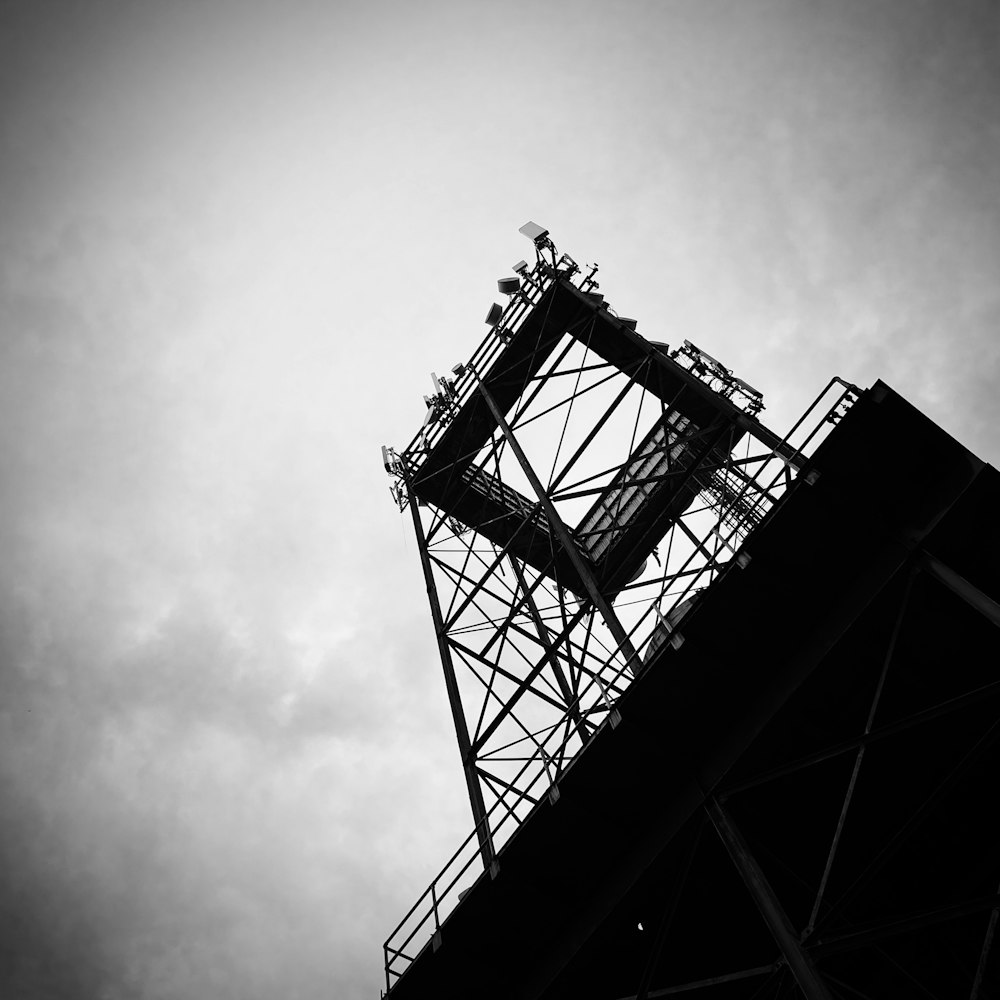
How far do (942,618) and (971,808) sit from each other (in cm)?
280

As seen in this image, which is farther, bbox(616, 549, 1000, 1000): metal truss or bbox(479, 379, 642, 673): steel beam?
bbox(479, 379, 642, 673): steel beam

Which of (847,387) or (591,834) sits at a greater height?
(847,387)

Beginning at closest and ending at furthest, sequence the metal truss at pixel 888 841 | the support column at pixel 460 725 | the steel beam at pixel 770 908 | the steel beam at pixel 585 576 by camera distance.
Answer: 1. the steel beam at pixel 770 908
2. the metal truss at pixel 888 841
3. the support column at pixel 460 725
4. the steel beam at pixel 585 576

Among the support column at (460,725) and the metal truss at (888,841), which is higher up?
the support column at (460,725)

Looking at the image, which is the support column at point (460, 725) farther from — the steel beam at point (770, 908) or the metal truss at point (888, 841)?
the steel beam at point (770, 908)

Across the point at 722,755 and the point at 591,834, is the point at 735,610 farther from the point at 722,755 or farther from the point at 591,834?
the point at 591,834

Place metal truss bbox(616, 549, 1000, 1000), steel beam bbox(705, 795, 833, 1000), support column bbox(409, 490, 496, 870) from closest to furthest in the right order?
steel beam bbox(705, 795, 833, 1000)
metal truss bbox(616, 549, 1000, 1000)
support column bbox(409, 490, 496, 870)

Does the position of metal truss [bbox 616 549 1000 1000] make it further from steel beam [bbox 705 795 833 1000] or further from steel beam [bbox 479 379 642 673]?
steel beam [bbox 479 379 642 673]

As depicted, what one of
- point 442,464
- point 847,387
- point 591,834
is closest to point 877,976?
point 591,834

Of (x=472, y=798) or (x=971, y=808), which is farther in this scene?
(x=472, y=798)

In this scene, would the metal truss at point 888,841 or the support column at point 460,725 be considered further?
the support column at point 460,725

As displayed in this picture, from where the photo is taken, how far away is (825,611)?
27.2 ft

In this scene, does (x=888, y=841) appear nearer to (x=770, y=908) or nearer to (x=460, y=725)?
(x=770, y=908)

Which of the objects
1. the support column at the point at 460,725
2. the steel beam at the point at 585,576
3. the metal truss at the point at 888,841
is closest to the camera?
the metal truss at the point at 888,841
